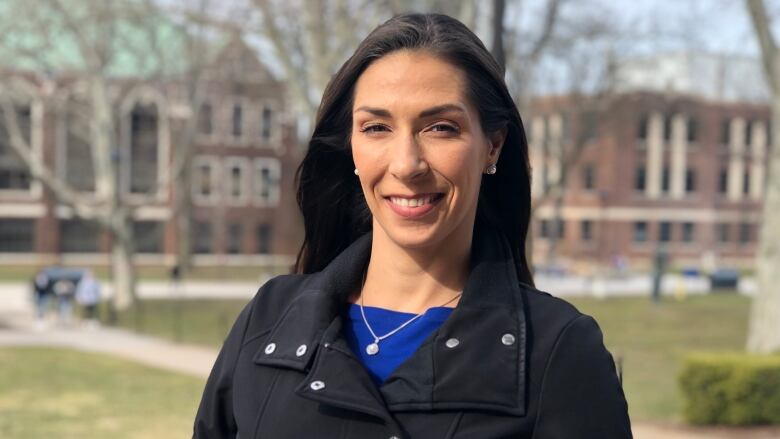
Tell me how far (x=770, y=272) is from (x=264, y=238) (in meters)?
44.8

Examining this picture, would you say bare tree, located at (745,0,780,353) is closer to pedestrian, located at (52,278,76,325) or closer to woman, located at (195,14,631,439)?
woman, located at (195,14,631,439)

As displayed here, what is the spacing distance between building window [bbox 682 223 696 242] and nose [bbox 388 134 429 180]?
63.8m

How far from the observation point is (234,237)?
57.5 m

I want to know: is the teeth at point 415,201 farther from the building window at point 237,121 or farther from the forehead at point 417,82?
the building window at point 237,121

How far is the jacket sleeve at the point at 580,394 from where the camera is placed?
190 centimetres

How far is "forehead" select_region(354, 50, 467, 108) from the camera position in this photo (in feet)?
6.65

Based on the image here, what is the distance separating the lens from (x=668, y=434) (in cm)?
1129

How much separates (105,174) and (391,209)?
27.4m

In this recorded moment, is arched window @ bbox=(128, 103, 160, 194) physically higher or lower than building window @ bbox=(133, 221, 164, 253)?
higher

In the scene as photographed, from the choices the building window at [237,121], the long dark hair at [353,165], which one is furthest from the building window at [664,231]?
the long dark hair at [353,165]

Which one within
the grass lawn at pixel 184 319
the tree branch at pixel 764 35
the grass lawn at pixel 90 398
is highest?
the tree branch at pixel 764 35

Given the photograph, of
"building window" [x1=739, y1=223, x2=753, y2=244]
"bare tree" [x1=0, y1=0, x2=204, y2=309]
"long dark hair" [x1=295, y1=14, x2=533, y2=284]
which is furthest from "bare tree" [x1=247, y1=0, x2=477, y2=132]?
"building window" [x1=739, y1=223, x2=753, y2=244]

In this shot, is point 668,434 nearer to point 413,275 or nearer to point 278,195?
point 413,275

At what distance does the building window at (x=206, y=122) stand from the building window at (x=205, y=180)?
65.7 inches
